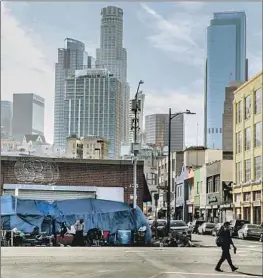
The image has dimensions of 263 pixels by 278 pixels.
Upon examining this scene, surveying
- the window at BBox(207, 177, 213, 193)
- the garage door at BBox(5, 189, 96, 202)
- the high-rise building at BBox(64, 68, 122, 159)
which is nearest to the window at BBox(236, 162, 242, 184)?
the garage door at BBox(5, 189, 96, 202)

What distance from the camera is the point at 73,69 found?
7.49 metres

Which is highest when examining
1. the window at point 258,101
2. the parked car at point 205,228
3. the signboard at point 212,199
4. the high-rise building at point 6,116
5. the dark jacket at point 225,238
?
the window at point 258,101

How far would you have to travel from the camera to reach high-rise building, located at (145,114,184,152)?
8570 millimetres

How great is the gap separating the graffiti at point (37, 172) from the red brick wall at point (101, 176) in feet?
1.01

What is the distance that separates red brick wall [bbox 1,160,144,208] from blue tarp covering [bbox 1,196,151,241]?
4.56ft

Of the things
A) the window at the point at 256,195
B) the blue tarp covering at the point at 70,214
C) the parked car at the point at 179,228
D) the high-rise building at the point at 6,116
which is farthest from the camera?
the window at the point at 256,195

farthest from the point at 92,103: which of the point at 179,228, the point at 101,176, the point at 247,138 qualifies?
the point at 179,228

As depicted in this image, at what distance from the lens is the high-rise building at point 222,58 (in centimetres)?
684

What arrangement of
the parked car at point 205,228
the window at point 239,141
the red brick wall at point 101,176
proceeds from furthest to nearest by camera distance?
the parked car at point 205,228 < the red brick wall at point 101,176 < the window at point 239,141

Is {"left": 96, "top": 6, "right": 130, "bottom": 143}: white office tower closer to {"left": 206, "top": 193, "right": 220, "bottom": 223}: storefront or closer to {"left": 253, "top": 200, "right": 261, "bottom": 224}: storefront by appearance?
{"left": 253, "top": 200, "right": 261, "bottom": 224}: storefront

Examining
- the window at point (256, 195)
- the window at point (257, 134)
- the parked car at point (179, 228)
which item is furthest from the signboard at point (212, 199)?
the window at point (257, 134)

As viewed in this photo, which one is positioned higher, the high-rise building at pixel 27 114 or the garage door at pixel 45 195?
the high-rise building at pixel 27 114

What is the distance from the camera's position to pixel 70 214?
17.0 meters

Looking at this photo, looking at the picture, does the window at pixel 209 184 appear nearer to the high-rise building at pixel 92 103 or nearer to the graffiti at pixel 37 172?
the graffiti at pixel 37 172
